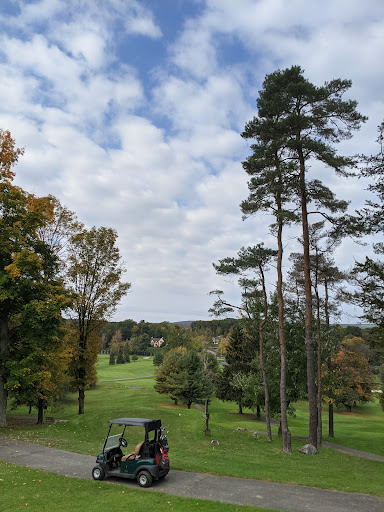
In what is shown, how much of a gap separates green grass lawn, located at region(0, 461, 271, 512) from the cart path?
61 cm

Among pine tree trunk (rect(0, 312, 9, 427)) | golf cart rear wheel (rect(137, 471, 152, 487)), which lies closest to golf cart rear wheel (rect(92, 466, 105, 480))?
golf cart rear wheel (rect(137, 471, 152, 487))

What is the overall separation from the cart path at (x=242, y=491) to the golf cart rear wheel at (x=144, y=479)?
18 cm

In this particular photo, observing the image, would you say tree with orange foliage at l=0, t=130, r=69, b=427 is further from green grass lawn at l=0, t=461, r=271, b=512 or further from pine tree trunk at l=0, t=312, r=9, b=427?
green grass lawn at l=0, t=461, r=271, b=512

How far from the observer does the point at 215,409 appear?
48688 mm

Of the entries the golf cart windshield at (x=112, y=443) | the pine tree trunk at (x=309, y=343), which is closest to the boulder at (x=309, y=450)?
the pine tree trunk at (x=309, y=343)

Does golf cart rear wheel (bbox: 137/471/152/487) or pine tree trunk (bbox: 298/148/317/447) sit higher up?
pine tree trunk (bbox: 298/148/317/447)

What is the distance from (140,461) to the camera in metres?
11.9

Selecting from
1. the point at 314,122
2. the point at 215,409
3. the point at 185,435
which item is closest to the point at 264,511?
the point at 185,435

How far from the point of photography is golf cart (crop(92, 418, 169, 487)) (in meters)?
11.7

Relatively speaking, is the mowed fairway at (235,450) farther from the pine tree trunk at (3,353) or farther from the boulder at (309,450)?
the pine tree trunk at (3,353)

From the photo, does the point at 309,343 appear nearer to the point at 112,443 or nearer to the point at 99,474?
the point at 112,443

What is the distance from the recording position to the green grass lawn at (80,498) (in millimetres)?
9523

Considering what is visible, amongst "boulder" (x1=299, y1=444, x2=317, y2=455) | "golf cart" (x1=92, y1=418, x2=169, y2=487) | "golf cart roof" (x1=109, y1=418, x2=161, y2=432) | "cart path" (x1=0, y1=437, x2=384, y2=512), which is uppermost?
"golf cart roof" (x1=109, y1=418, x2=161, y2=432)

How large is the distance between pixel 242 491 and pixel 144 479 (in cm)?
328
